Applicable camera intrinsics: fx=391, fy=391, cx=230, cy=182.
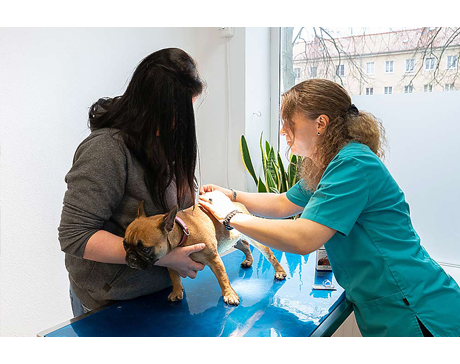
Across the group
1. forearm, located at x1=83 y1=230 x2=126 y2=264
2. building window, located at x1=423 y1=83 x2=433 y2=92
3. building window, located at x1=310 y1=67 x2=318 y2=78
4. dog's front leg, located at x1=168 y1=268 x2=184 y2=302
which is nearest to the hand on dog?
dog's front leg, located at x1=168 y1=268 x2=184 y2=302

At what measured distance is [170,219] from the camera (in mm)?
1151

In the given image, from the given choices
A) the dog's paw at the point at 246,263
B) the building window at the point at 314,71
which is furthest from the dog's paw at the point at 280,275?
the building window at the point at 314,71

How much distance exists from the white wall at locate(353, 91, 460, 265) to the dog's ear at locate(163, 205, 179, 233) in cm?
193

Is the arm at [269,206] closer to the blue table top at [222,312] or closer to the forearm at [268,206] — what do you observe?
the forearm at [268,206]

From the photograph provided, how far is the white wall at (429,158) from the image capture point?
7.87 ft

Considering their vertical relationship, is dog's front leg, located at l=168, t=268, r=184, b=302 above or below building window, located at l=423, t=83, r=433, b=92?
below

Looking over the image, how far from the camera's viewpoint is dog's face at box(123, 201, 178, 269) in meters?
1.11

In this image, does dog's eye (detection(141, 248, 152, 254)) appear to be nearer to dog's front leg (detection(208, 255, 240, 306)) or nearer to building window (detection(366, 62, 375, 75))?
dog's front leg (detection(208, 255, 240, 306))

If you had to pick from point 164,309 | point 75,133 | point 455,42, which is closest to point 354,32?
point 455,42

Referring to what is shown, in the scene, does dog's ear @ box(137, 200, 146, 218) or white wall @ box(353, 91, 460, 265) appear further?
white wall @ box(353, 91, 460, 265)

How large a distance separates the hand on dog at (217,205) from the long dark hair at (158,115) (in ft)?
Result: 0.61

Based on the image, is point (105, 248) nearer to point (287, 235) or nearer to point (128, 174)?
point (128, 174)

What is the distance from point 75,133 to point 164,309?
4.51 feet

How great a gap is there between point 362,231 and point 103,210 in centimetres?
77
